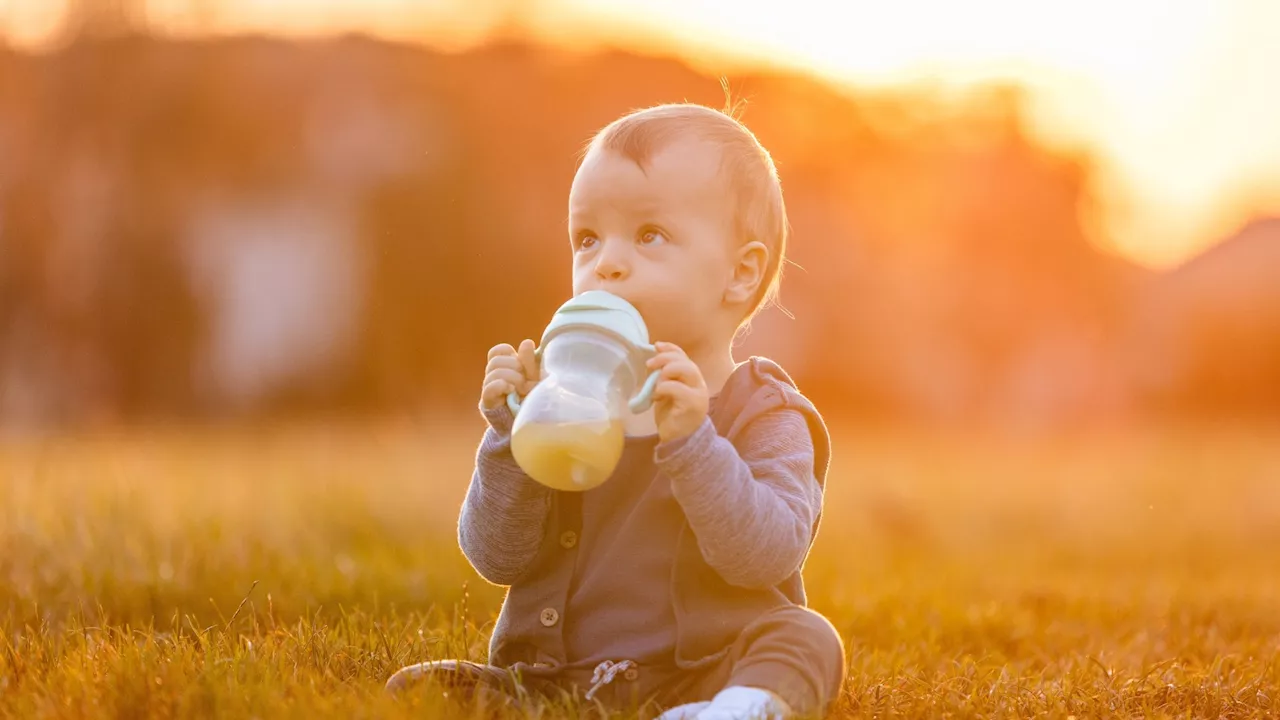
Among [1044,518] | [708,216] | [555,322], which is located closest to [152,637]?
[555,322]

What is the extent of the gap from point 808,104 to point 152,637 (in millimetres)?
13214

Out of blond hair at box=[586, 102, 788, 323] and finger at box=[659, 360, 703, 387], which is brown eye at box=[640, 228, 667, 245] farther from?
finger at box=[659, 360, 703, 387]

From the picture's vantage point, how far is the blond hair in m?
2.65

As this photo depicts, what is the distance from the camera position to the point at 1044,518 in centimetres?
885

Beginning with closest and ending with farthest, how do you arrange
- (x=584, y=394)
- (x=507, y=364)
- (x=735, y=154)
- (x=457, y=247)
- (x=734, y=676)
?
(x=584, y=394), (x=734, y=676), (x=507, y=364), (x=735, y=154), (x=457, y=247)

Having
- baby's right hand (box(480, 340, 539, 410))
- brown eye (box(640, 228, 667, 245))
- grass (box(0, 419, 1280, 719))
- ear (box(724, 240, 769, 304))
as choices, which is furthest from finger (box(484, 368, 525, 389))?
grass (box(0, 419, 1280, 719))

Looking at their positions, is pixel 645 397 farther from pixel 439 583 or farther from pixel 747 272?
pixel 439 583

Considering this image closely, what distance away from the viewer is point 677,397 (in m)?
2.33

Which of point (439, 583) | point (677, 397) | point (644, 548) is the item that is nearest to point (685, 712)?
point (644, 548)

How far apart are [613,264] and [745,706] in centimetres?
86

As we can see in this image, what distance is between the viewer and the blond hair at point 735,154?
104 inches

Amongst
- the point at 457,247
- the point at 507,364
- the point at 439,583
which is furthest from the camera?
the point at 457,247

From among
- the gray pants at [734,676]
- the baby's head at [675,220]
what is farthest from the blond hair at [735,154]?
the gray pants at [734,676]

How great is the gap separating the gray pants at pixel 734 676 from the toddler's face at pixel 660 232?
614 mm
